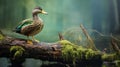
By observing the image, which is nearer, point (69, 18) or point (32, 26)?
point (32, 26)

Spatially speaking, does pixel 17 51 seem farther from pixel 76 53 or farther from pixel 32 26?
pixel 76 53

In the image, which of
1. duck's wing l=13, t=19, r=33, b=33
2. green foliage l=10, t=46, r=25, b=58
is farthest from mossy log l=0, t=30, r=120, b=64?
duck's wing l=13, t=19, r=33, b=33

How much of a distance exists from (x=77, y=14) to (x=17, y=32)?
2.33ft

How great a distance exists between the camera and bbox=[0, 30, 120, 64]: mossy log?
2910mm

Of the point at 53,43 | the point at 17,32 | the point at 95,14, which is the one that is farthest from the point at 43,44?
the point at 95,14

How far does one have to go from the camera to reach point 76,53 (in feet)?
9.95

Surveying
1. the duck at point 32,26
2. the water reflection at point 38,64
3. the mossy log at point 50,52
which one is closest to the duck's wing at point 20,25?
the duck at point 32,26

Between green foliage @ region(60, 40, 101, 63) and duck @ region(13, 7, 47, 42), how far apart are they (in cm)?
31

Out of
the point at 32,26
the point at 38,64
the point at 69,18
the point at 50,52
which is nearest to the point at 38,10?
the point at 32,26

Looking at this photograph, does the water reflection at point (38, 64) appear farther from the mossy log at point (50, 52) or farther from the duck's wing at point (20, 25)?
the duck's wing at point (20, 25)

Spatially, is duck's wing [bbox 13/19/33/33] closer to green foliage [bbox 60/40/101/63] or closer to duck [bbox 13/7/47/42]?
duck [bbox 13/7/47/42]

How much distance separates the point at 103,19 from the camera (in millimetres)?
3133

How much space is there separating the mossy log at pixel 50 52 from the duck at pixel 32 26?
3.7 inches

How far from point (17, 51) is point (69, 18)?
0.70m
